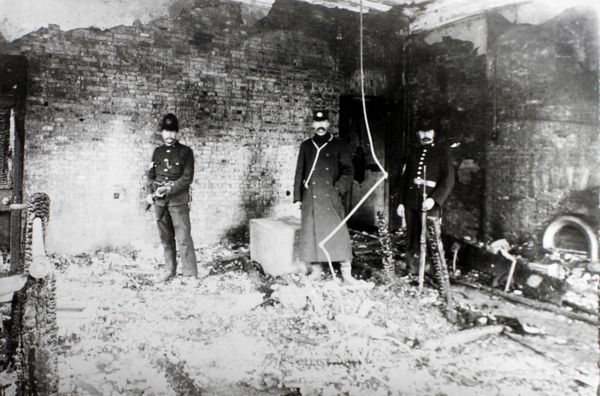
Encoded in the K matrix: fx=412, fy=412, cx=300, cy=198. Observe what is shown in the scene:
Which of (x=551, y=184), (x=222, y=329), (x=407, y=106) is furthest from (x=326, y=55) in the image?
(x=222, y=329)

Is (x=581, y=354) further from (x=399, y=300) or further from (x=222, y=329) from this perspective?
(x=222, y=329)

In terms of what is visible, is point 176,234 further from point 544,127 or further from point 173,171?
point 544,127

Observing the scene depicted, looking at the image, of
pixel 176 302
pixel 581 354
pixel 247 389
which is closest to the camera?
pixel 247 389

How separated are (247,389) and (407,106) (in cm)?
664

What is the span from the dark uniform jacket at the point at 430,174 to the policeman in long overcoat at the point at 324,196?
80 centimetres

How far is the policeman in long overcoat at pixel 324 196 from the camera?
4727 millimetres

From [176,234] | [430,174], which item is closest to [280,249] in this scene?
[176,234]

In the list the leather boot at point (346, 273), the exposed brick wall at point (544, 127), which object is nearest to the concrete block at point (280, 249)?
the leather boot at point (346, 273)

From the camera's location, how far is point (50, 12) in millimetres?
5750

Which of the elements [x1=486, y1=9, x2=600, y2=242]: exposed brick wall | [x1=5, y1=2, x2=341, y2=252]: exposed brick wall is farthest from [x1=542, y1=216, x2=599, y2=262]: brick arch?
[x1=5, y1=2, x2=341, y2=252]: exposed brick wall

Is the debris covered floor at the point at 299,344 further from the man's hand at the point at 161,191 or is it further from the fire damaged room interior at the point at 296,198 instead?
the man's hand at the point at 161,191

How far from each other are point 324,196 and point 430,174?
4.21 ft

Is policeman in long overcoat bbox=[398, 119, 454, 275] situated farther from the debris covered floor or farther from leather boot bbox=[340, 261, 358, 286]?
leather boot bbox=[340, 261, 358, 286]

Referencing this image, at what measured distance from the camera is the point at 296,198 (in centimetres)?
489
